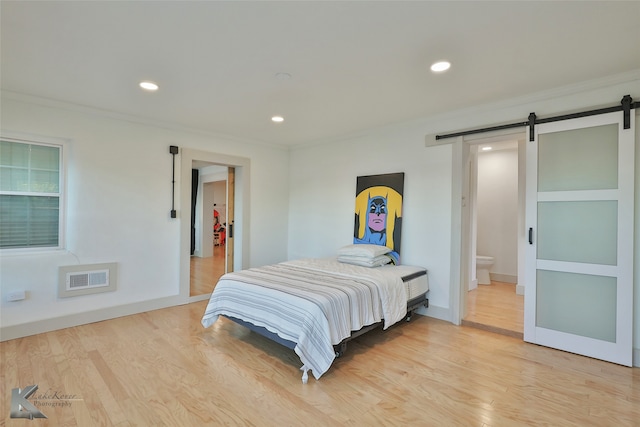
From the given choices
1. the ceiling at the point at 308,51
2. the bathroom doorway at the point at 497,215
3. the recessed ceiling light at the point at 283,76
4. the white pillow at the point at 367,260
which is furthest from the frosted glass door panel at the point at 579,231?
the recessed ceiling light at the point at 283,76

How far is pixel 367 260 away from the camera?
149 inches

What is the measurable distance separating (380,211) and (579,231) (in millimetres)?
2140

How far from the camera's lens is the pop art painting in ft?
13.5

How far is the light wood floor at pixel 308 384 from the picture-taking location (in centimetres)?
197

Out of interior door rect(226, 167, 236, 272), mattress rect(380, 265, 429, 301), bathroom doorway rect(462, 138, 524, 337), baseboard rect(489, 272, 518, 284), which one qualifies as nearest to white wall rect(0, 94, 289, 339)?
Result: interior door rect(226, 167, 236, 272)

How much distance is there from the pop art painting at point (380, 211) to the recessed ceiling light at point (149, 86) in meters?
2.80

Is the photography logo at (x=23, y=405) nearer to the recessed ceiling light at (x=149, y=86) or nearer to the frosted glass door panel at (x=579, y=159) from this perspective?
the recessed ceiling light at (x=149, y=86)

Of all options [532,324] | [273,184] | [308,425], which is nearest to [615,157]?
[532,324]

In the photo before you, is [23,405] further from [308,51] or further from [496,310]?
[496,310]

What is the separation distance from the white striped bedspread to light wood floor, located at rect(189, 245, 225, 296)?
6.16 feet

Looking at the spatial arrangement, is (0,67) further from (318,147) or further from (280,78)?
(318,147)

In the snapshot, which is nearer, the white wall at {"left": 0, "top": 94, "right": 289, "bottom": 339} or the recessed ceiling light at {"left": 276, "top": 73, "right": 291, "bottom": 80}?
the recessed ceiling light at {"left": 276, "top": 73, "right": 291, "bottom": 80}

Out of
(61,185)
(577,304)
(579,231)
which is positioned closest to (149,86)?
(61,185)

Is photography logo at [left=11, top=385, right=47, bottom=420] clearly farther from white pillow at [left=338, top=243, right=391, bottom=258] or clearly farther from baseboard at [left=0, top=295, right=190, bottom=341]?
white pillow at [left=338, top=243, right=391, bottom=258]
